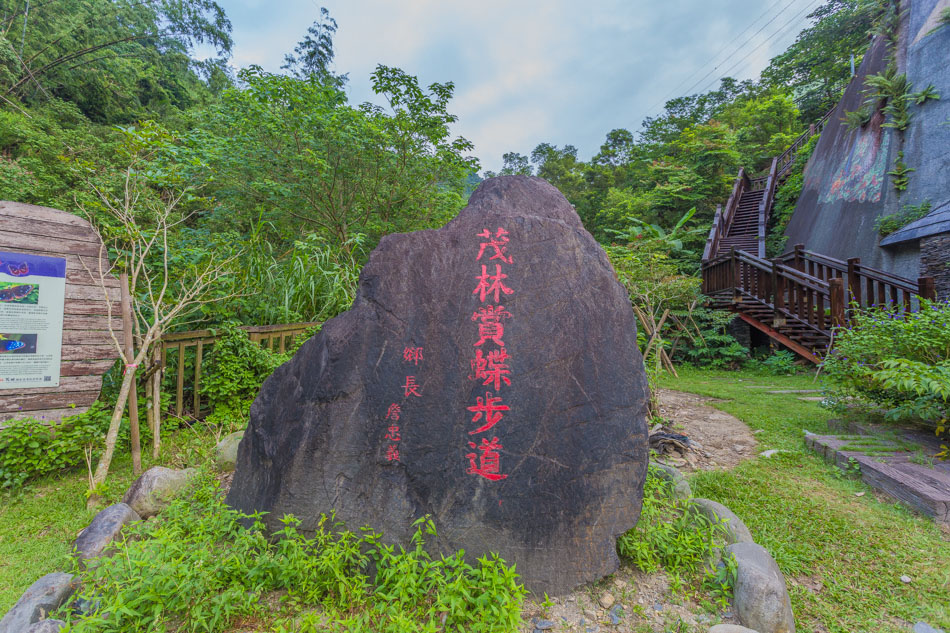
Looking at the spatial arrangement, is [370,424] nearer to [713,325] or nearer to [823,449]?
[823,449]

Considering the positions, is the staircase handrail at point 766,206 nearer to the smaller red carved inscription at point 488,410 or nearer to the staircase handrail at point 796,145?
the staircase handrail at point 796,145

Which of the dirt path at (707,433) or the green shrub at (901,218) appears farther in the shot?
the green shrub at (901,218)

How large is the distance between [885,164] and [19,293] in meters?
14.8

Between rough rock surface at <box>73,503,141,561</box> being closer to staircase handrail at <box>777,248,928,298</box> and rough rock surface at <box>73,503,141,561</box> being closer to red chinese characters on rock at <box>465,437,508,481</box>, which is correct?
red chinese characters on rock at <box>465,437,508,481</box>

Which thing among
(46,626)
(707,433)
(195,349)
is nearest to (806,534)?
(707,433)

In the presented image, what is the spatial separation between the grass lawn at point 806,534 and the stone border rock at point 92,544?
0.34 meters

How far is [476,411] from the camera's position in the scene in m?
2.30

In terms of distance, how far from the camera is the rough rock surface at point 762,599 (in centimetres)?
191

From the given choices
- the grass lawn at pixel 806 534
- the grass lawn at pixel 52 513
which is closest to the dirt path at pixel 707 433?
the grass lawn at pixel 806 534

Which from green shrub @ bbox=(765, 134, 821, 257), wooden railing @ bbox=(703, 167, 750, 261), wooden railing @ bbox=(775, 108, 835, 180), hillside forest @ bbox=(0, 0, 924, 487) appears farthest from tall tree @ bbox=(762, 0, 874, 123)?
wooden railing @ bbox=(703, 167, 750, 261)

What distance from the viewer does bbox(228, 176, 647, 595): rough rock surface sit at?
86.9 inches

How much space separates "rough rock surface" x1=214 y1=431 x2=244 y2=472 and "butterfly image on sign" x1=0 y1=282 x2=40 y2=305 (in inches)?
73.5

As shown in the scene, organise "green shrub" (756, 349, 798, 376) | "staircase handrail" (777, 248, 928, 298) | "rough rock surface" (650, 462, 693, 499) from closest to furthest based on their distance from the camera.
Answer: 1. "rough rock surface" (650, 462, 693, 499)
2. "staircase handrail" (777, 248, 928, 298)
3. "green shrub" (756, 349, 798, 376)

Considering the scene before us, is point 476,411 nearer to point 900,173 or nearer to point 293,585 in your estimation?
point 293,585
